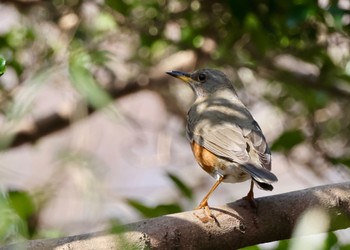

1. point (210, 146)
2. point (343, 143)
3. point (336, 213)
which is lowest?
point (343, 143)

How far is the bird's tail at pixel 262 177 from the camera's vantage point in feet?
11.4

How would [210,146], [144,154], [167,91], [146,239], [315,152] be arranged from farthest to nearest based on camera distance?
[144,154] < [167,91] < [315,152] < [210,146] < [146,239]

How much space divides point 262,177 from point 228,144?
0.58 metres

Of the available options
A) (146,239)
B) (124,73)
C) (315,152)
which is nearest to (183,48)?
(124,73)

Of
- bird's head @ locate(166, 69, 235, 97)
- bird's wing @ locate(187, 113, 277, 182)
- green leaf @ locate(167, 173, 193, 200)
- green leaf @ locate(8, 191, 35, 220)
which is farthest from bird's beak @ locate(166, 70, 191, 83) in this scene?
green leaf @ locate(8, 191, 35, 220)

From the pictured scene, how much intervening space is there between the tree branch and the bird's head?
5.51 feet

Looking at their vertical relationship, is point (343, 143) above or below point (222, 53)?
below

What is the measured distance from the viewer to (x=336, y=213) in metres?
3.28

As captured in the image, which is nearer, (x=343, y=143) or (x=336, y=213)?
(x=336, y=213)

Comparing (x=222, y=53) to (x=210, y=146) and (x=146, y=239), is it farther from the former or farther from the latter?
(x=146, y=239)

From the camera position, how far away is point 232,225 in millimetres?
3271

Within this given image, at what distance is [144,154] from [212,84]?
226 centimetres

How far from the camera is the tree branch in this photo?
114 inches

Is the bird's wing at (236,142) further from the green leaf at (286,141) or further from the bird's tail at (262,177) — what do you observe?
the green leaf at (286,141)
